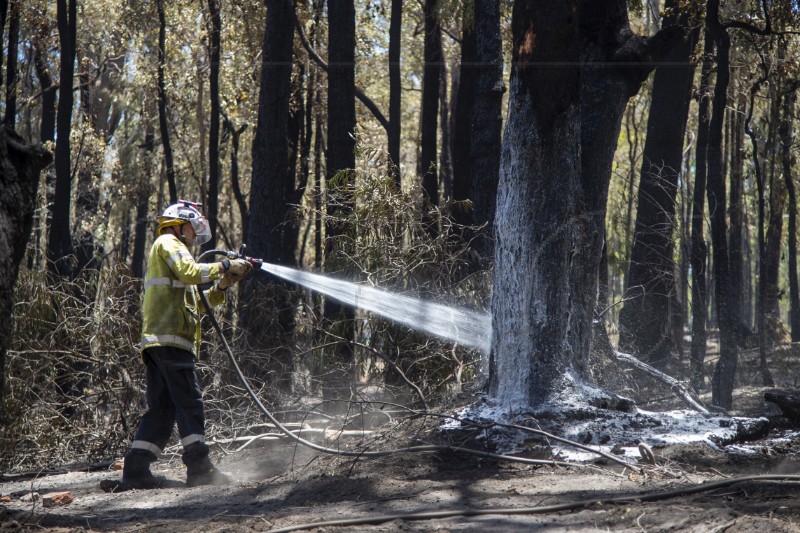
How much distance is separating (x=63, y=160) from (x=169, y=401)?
20.5ft

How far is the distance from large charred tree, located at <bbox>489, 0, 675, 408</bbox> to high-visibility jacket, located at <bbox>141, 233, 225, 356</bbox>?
7.26 feet

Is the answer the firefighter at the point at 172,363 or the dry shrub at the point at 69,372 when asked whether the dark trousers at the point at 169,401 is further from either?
the dry shrub at the point at 69,372

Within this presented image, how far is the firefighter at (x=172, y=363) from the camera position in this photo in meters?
6.27

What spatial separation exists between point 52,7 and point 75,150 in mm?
3144

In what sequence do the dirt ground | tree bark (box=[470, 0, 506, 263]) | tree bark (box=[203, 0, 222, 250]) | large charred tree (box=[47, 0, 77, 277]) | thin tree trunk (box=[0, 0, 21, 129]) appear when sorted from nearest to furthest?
the dirt ground, tree bark (box=[470, 0, 506, 263]), large charred tree (box=[47, 0, 77, 277]), thin tree trunk (box=[0, 0, 21, 129]), tree bark (box=[203, 0, 222, 250])

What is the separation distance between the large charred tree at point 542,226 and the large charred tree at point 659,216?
4275 mm

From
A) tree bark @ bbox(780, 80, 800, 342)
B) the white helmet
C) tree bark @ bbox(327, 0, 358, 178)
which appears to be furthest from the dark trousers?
tree bark @ bbox(780, 80, 800, 342)

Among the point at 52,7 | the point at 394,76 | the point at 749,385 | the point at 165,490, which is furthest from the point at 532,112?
the point at 52,7

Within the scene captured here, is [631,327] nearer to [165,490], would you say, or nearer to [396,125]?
[396,125]

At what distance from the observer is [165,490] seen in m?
6.13

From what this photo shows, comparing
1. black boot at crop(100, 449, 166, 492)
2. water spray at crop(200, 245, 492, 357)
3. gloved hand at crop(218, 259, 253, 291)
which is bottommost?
black boot at crop(100, 449, 166, 492)

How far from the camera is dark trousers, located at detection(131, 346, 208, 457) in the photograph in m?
6.28

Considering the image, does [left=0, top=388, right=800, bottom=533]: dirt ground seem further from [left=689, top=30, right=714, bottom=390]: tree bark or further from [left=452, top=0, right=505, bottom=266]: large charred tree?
[left=452, top=0, right=505, bottom=266]: large charred tree

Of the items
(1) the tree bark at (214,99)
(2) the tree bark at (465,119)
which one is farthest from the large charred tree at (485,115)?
(1) the tree bark at (214,99)
